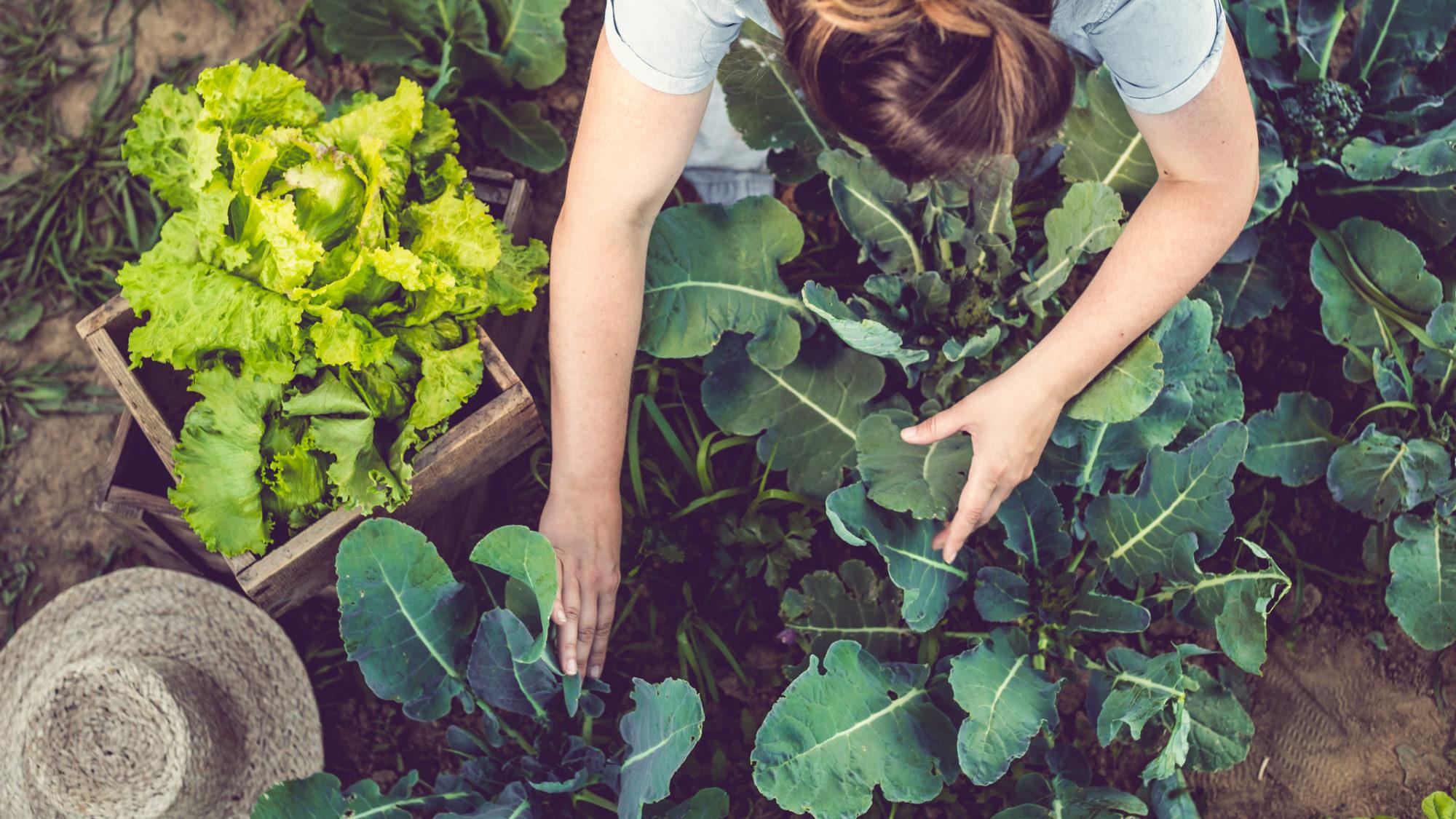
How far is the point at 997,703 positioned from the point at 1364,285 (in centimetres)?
130

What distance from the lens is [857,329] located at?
1.69 metres

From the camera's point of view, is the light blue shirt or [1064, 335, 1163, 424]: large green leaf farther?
[1064, 335, 1163, 424]: large green leaf

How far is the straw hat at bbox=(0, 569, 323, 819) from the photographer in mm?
1714

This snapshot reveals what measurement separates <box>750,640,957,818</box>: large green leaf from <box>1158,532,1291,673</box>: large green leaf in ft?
1.76

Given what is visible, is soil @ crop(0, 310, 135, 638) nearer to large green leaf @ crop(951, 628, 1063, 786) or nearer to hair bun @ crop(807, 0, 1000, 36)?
large green leaf @ crop(951, 628, 1063, 786)

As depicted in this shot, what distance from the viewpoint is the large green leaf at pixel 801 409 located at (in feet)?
6.55

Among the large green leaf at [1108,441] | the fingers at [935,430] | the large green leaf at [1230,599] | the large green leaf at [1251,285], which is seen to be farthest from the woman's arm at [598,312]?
the large green leaf at [1251,285]

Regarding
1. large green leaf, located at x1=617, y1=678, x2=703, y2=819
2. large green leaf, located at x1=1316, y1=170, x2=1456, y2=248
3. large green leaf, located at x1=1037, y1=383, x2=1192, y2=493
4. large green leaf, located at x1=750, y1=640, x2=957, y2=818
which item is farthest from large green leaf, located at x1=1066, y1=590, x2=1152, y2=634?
large green leaf, located at x1=1316, y1=170, x2=1456, y2=248

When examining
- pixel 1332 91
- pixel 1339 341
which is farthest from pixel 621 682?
pixel 1332 91

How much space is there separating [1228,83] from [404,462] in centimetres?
142

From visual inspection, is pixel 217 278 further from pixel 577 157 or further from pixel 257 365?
pixel 577 157

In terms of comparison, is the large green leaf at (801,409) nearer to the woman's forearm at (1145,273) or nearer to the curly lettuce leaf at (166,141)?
the woman's forearm at (1145,273)

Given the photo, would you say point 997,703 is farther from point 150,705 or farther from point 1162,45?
point 150,705

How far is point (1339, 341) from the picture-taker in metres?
2.14
